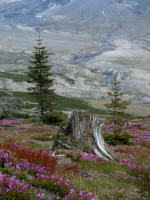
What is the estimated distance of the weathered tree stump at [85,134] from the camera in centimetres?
1074

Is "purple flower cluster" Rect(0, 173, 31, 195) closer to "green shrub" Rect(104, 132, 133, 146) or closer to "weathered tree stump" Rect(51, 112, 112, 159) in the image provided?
"weathered tree stump" Rect(51, 112, 112, 159)

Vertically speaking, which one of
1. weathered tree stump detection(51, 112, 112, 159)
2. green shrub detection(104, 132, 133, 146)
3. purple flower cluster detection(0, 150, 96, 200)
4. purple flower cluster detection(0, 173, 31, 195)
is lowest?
green shrub detection(104, 132, 133, 146)

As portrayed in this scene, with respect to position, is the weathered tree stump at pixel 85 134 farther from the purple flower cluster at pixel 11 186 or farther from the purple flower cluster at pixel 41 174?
the purple flower cluster at pixel 11 186

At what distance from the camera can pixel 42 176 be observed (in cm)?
489

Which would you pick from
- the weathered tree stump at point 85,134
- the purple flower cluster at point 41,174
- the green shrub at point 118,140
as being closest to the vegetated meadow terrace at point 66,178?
Answer: the purple flower cluster at point 41,174

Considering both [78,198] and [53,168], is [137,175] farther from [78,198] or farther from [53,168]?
[78,198]

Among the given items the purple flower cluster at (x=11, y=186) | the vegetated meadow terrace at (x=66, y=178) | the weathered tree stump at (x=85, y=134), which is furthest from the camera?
the weathered tree stump at (x=85, y=134)

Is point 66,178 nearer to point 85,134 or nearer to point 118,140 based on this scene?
point 85,134

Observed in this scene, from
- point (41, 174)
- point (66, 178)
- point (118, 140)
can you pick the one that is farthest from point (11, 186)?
point (118, 140)

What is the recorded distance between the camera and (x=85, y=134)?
10820 mm

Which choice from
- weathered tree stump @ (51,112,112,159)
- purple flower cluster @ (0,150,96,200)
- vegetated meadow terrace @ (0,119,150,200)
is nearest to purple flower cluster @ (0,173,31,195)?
vegetated meadow terrace @ (0,119,150,200)

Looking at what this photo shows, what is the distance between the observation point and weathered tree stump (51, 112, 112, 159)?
1074 cm

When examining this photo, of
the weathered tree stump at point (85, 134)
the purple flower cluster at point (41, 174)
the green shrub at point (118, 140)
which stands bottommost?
the green shrub at point (118, 140)

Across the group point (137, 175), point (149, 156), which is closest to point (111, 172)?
point (137, 175)
